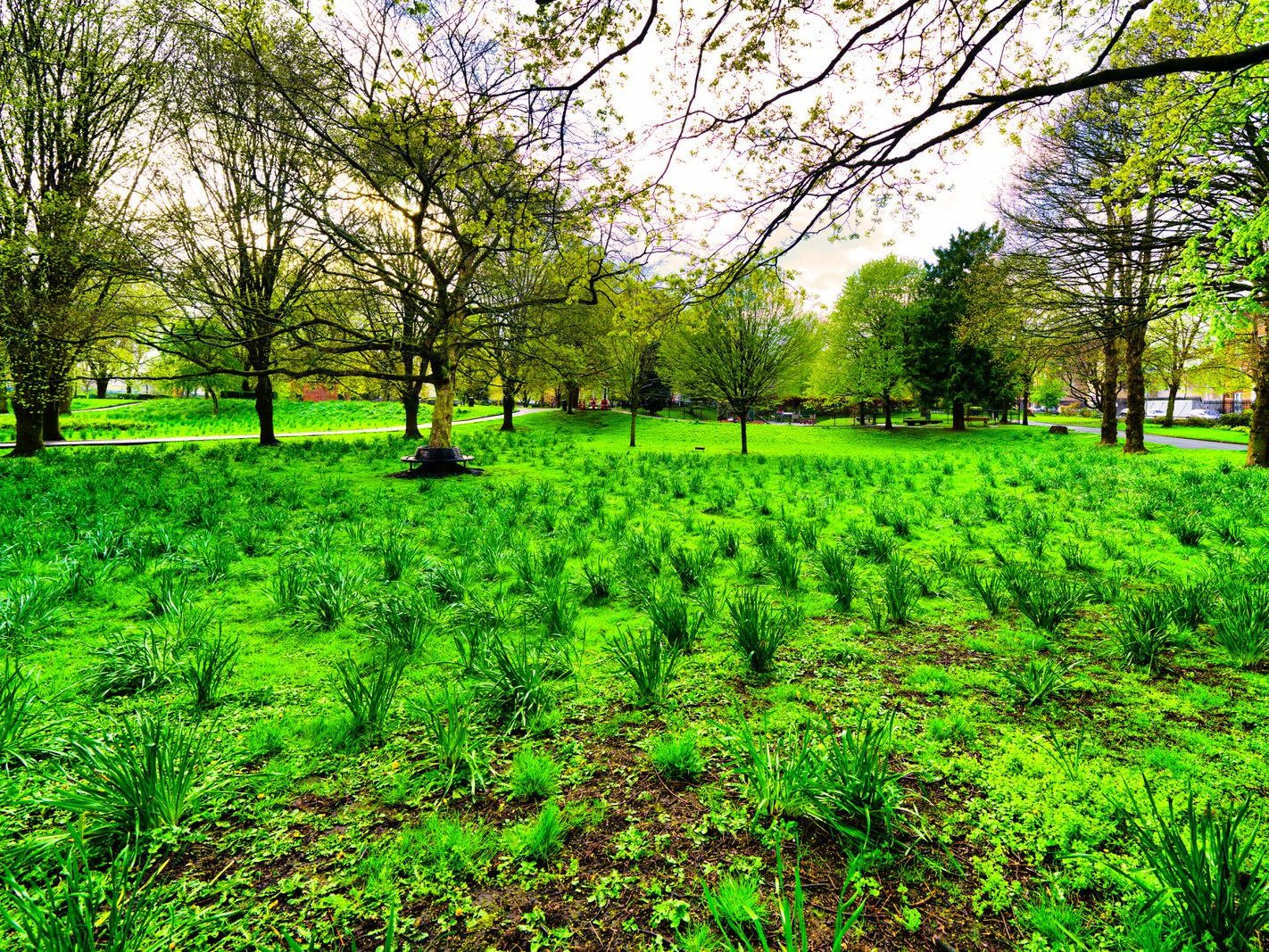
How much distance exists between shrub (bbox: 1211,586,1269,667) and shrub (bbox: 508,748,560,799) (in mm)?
4300

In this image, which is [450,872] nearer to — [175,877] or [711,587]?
[175,877]

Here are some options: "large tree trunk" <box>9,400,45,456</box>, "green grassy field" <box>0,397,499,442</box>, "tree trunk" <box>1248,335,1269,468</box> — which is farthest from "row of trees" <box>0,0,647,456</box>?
"tree trunk" <box>1248,335,1269,468</box>

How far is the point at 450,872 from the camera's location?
188 cm

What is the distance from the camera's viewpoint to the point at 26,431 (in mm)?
14422

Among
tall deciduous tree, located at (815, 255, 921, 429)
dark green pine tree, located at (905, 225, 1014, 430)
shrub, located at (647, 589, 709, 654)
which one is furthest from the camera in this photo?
tall deciduous tree, located at (815, 255, 921, 429)

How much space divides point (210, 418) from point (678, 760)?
42.8m

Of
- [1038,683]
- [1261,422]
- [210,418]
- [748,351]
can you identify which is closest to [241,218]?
[748,351]

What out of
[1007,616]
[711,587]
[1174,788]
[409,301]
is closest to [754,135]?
[711,587]

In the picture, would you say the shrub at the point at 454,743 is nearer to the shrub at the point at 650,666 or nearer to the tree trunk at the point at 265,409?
the shrub at the point at 650,666

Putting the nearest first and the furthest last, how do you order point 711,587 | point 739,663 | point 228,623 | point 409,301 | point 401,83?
point 739,663
point 228,623
point 711,587
point 401,83
point 409,301

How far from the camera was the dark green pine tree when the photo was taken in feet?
98.1

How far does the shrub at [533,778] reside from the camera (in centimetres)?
230

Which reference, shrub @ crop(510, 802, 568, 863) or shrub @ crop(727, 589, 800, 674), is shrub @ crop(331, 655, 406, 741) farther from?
shrub @ crop(727, 589, 800, 674)

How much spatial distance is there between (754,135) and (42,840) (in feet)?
23.7
